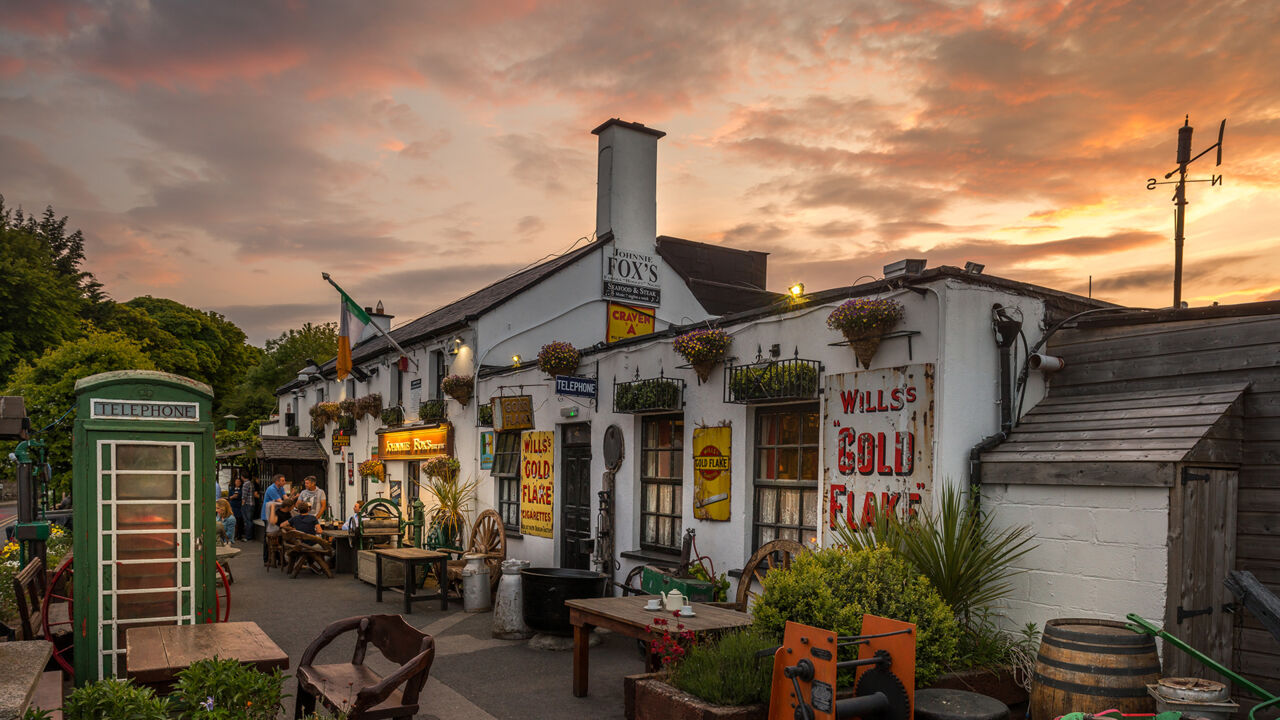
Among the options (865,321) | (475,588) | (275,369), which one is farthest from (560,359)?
(275,369)

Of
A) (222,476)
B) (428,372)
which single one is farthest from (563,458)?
(222,476)

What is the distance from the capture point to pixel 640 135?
15.9m

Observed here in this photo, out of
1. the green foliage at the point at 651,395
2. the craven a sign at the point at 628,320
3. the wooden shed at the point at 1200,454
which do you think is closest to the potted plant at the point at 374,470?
the craven a sign at the point at 628,320

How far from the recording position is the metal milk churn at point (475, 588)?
12.1 m

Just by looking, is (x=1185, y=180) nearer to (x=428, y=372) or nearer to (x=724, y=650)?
(x=724, y=650)

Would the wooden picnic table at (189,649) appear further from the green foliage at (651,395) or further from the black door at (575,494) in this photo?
the black door at (575,494)

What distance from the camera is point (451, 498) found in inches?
613

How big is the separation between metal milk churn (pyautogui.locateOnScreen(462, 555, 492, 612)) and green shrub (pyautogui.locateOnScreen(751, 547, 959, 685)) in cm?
668

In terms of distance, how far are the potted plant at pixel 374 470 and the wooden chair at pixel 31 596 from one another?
1099cm

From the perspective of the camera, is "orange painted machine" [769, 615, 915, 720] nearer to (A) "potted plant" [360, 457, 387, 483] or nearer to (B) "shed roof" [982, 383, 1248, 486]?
(B) "shed roof" [982, 383, 1248, 486]

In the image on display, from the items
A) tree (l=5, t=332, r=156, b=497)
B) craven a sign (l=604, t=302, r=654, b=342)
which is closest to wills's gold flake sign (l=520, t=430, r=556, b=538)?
craven a sign (l=604, t=302, r=654, b=342)

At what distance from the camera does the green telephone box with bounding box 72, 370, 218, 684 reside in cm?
710

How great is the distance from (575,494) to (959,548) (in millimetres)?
7045

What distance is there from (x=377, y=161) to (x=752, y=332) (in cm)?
661
